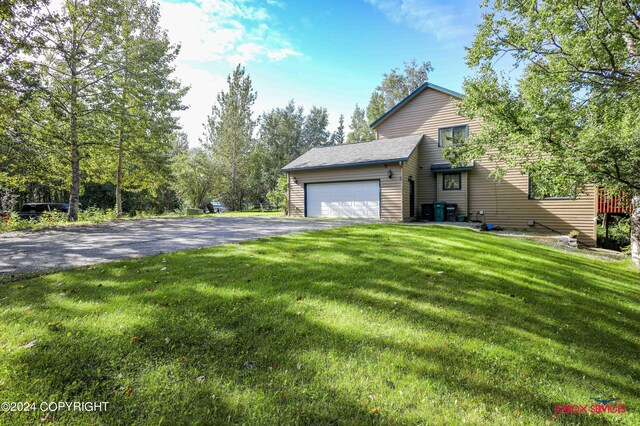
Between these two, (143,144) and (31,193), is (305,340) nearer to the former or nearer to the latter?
(143,144)

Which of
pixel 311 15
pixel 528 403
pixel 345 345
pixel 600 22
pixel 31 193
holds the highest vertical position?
pixel 311 15

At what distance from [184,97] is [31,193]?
1355cm

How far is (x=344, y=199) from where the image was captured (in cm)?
1491

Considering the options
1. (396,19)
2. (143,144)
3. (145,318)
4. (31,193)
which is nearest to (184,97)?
(143,144)

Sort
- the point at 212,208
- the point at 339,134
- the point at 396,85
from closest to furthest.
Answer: the point at 212,208 < the point at 396,85 < the point at 339,134

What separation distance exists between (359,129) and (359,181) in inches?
1117

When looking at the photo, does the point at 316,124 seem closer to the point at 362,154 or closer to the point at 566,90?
the point at 362,154

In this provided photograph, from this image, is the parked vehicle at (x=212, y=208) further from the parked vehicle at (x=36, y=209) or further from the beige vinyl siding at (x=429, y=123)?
the beige vinyl siding at (x=429, y=123)

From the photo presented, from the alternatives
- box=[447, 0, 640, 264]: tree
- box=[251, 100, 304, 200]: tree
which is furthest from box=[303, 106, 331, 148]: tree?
box=[447, 0, 640, 264]: tree

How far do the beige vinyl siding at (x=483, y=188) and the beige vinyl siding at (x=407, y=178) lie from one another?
34 cm

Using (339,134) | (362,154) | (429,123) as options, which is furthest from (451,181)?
(339,134)

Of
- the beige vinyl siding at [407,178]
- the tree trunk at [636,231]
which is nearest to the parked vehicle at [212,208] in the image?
the beige vinyl siding at [407,178]

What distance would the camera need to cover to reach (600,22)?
6219 millimetres

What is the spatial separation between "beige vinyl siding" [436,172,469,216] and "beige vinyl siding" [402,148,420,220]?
1.16m
